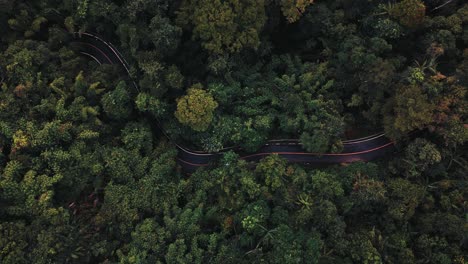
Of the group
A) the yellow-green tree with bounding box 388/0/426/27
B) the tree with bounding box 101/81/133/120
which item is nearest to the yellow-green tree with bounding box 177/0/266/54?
the tree with bounding box 101/81/133/120

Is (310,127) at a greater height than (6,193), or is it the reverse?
(310,127)

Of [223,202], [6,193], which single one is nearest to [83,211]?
[6,193]

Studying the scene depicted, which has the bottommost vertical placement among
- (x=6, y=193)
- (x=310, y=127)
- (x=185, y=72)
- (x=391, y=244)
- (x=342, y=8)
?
(x=391, y=244)

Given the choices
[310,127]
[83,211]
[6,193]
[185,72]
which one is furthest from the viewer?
[185,72]

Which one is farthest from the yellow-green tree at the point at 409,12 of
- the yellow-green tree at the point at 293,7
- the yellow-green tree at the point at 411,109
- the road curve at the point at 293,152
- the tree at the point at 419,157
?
the tree at the point at 419,157

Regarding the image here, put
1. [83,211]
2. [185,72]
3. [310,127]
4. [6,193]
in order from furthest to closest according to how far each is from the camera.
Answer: [185,72], [310,127], [83,211], [6,193]

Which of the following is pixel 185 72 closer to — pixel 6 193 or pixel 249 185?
pixel 249 185

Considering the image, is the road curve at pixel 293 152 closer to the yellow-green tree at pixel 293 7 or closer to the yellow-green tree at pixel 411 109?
the yellow-green tree at pixel 411 109
